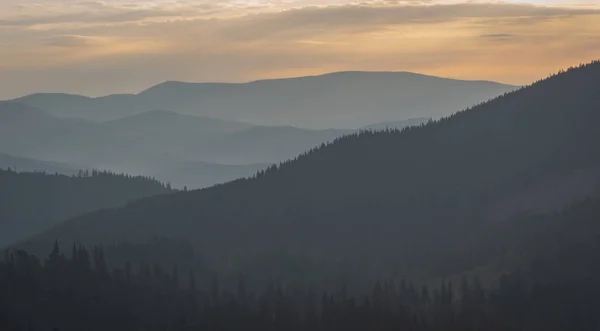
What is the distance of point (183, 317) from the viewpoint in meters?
136

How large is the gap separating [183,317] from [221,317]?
667cm

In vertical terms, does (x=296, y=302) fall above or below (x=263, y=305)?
below

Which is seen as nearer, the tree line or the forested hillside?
the tree line

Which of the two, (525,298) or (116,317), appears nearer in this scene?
(116,317)

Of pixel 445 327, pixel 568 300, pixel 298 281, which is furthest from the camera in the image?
pixel 298 281

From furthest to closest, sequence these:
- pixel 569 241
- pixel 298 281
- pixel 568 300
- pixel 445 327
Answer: pixel 298 281
pixel 569 241
pixel 568 300
pixel 445 327

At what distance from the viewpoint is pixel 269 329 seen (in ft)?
449

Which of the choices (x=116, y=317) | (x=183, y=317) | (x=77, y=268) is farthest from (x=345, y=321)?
(x=77, y=268)

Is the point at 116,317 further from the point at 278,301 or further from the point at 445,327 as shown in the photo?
the point at 445,327

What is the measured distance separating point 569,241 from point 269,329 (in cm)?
6965

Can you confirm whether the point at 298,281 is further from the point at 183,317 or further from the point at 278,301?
the point at 183,317

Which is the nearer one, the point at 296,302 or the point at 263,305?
the point at 263,305

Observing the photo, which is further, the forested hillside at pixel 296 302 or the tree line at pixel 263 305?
the forested hillside at pixel 296 302

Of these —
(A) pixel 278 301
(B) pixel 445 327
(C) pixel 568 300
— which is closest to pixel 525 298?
(C) pixel 568 300
